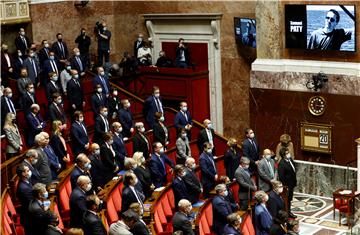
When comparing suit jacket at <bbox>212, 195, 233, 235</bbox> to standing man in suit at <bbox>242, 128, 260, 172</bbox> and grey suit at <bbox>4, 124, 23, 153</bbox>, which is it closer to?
standing man in suit at <bbox>242, 128, 260, 172</bbox>

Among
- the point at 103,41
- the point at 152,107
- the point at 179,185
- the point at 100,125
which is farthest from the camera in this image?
the point at 103,41

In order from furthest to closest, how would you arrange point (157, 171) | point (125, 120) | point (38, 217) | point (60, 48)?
point (60, 48) → point (125, 120) → point (157, 171) → point (38, 217)

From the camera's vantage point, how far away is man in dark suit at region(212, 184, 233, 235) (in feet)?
35.4

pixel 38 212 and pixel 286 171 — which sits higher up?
pixel 38 212

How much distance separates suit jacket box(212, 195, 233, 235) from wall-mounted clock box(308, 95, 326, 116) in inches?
206

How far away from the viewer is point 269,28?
16016mm

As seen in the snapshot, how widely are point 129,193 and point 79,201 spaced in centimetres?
93

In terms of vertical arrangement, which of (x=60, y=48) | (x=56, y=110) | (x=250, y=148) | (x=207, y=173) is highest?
(x=60, y=48)

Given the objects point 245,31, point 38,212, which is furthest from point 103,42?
point 38,212

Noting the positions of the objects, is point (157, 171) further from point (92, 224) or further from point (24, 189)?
point (92, 224)

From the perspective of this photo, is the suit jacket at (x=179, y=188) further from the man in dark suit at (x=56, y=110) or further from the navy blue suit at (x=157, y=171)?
the man in dark suit at (x=56, y=110)

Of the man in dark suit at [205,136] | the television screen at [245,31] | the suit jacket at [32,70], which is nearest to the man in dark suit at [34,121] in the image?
the suit jacket at [32,70]

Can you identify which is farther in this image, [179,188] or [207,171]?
[207,171]

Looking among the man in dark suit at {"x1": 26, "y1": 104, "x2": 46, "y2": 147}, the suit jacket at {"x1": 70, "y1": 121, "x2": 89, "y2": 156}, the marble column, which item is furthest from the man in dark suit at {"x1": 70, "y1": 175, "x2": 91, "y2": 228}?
the marble column
